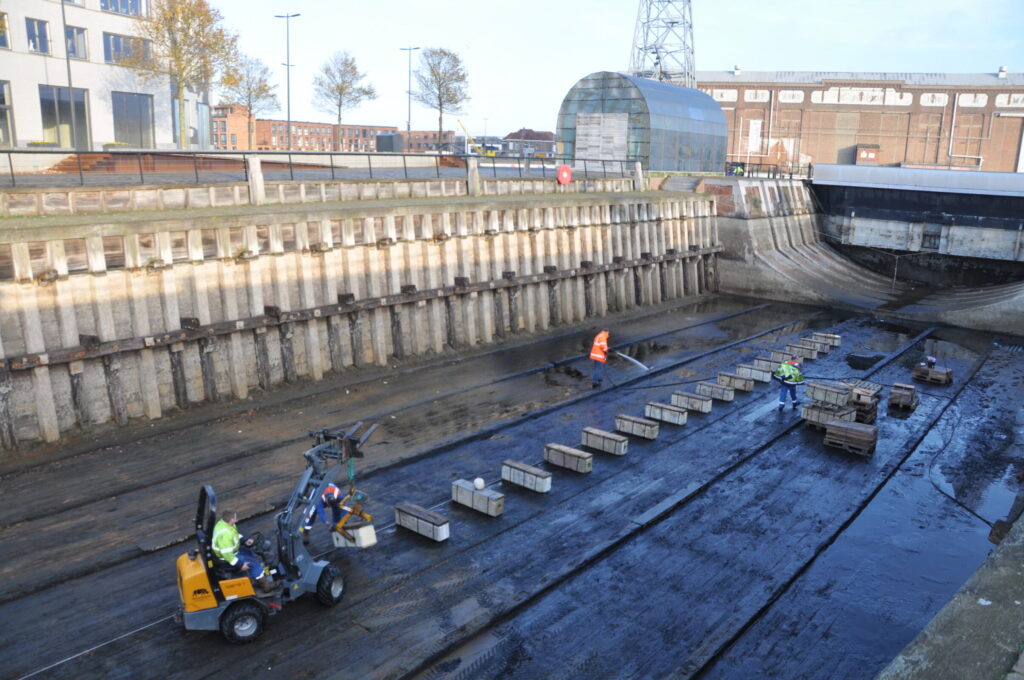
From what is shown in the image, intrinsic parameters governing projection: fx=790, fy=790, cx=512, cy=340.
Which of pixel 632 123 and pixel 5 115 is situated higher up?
pixel 632 123

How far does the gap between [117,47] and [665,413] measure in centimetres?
4419

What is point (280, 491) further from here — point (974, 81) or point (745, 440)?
point (974, 81)

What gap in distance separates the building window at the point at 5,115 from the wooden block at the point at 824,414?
42.5 metres

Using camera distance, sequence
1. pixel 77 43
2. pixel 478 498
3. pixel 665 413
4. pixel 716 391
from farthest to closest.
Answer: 1. pixel 77 43
2. pixel 716 391
3. pixel 665 413
4. pixel 478 498

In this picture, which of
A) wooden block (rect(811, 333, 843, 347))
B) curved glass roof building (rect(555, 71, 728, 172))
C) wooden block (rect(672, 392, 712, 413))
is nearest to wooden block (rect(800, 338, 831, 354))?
wooden block (rect(811, 333, 843, 347))

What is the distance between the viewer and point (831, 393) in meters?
19.8

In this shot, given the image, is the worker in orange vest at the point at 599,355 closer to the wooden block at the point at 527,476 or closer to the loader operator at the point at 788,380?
the loader operator at the point at 788,380

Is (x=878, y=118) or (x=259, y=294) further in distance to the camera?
(x=878, y=118)

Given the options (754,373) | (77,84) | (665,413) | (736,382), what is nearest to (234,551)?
(665,413)

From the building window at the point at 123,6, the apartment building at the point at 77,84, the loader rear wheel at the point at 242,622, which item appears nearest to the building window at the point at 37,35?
the apartment building at the point at 77,84

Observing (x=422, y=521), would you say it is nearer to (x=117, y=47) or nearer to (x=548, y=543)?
(x=548, y=543)

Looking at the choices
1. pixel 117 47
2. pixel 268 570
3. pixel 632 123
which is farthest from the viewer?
pixel 117 47

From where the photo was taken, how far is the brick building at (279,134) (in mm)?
89688

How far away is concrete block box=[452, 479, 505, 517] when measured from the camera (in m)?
13.8
